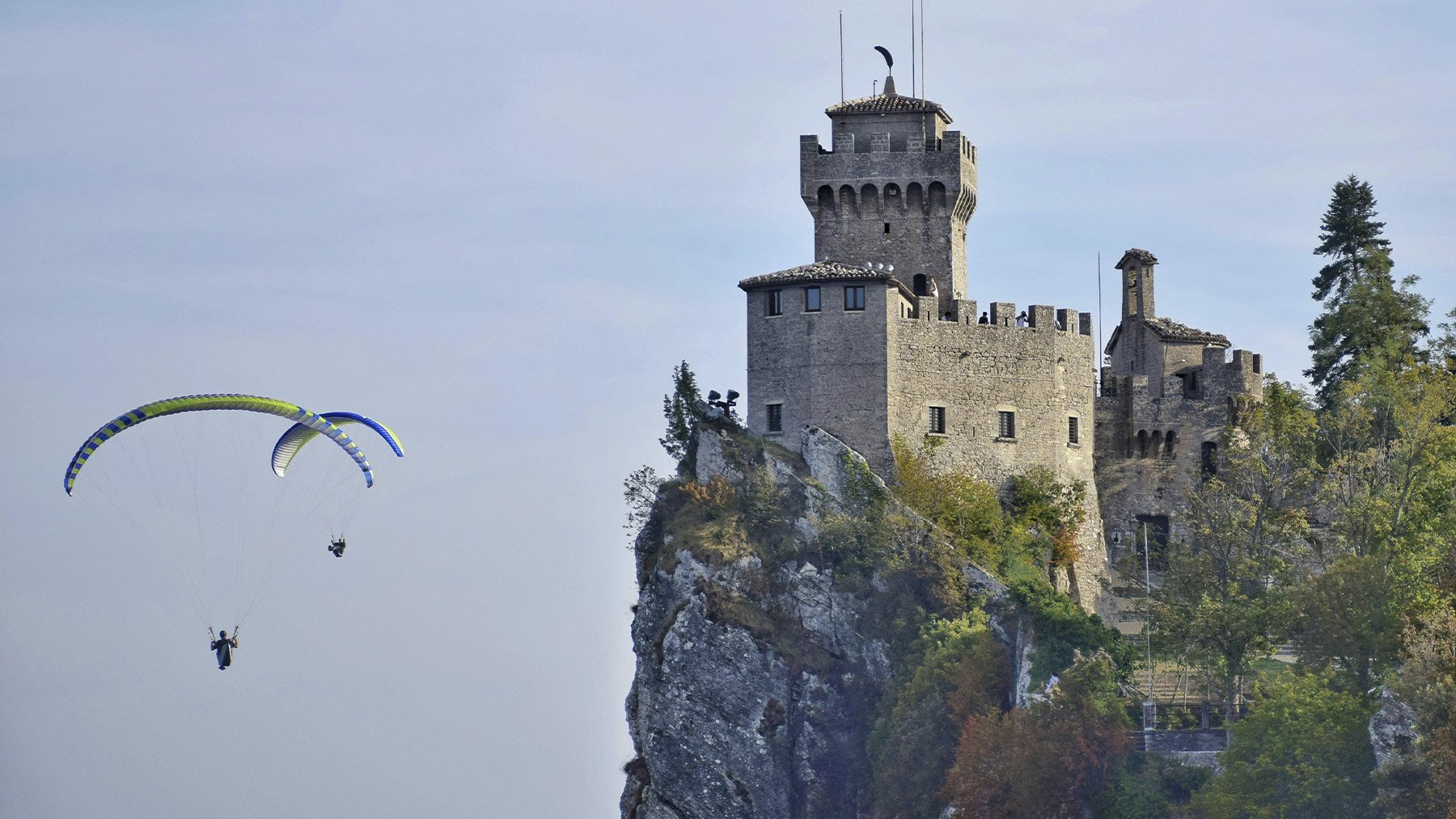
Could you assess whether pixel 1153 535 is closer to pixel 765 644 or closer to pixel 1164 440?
pixel 1164 440

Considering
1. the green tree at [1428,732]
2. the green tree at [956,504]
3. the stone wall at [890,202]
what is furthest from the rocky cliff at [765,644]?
the green tree at [1428,732]

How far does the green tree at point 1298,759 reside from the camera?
71.2 m

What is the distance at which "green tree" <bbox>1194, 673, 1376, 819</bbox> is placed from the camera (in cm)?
7125

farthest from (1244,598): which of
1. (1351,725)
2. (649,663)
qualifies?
(649,663)

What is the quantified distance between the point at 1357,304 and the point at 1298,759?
2811cm

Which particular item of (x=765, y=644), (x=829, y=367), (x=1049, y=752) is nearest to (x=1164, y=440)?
(x=829, y=367)

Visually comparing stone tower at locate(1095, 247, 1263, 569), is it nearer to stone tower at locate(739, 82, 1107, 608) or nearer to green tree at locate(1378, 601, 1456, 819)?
stone tower at locate(739, 82, 1107, 608)

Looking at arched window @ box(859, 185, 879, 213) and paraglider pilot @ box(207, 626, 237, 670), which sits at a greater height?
arched window @ box(859, 185, 879, 213)

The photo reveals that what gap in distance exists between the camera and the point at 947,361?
295 ft

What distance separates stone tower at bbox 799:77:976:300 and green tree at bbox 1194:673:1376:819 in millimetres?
24939

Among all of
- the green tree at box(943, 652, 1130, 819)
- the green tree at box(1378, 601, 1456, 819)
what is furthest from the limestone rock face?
the green tree at box(943, 652, 1130, 819)

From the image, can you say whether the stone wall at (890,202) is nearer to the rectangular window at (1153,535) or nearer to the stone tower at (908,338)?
the stone tower at (908,338)

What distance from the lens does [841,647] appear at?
86500 mm

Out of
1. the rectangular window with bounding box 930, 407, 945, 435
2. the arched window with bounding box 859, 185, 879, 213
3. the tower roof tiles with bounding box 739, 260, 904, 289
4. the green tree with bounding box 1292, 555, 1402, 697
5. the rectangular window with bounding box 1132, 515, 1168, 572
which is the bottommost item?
the green tree with bounding box 1292, 555, 1402, 697
